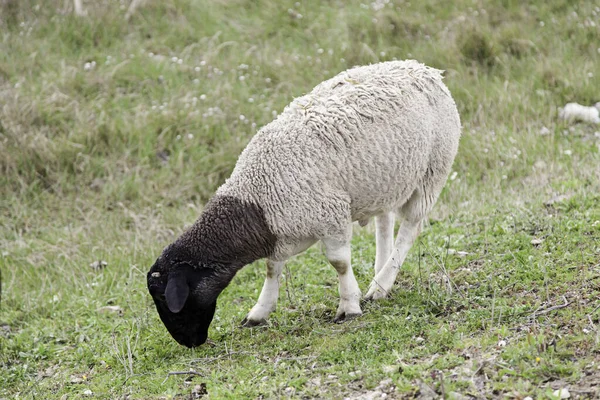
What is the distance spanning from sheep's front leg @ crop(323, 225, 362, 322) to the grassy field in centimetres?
18

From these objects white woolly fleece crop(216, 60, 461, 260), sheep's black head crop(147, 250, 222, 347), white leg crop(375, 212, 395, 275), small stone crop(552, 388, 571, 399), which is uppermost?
white woolly fleece crop(216, 60, 461, 260)

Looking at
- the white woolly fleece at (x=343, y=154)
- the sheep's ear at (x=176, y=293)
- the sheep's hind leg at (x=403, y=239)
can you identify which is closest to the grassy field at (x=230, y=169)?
the sheep's hind leg at (x=403, y=239)

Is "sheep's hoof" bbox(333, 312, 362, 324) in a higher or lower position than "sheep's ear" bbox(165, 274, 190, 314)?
lower

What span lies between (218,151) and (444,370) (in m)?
5.99

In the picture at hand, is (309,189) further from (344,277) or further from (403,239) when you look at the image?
(403,239)

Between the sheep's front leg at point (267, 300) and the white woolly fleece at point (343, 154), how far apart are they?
0.39m

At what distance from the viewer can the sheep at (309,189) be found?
17.6 feet

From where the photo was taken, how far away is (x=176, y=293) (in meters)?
5.29

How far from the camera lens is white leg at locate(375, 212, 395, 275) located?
6.31m

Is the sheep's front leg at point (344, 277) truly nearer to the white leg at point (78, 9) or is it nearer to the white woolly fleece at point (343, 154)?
the white woolly fleece at point (343, 154)

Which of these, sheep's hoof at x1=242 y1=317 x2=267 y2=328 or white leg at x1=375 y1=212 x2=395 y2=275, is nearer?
sheep's hoof at x1=242 y1=317 x2=267 y2=328

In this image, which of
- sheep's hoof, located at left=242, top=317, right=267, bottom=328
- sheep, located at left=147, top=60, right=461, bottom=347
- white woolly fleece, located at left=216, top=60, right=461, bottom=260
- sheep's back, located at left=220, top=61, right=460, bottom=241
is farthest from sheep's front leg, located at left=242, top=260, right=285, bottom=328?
sheep's back, located at left=220, top=61, right=460, bottom=241

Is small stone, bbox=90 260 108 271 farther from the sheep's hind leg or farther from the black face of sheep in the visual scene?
the sheep's hind leg

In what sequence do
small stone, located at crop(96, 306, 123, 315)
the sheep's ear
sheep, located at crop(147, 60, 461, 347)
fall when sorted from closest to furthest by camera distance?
the sheep's ear
sheep, located at crop(147, 60, 461, 347)
small stone, located at crop(96, 306, 123, 315)
